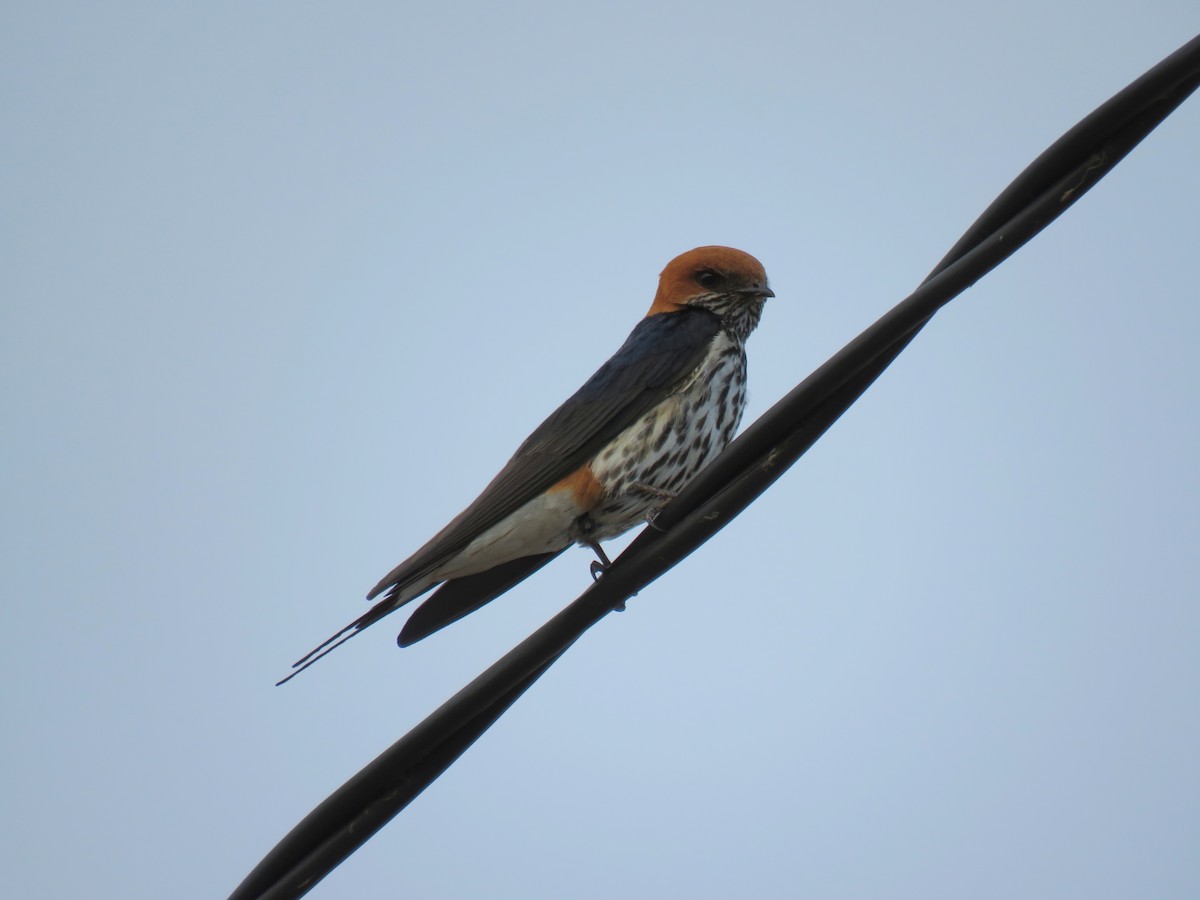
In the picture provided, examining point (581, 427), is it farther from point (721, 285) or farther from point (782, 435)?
point (782, 435)

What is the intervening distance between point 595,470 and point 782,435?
202 cm

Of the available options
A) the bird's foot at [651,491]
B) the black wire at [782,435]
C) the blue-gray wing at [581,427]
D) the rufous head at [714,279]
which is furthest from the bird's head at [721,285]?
the black wire at [782,435]

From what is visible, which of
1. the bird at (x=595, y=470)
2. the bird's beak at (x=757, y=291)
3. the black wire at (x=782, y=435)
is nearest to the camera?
the black wire at (x=782, y=435)

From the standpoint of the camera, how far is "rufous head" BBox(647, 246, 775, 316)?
581cm

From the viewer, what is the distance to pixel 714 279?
586 centimetres

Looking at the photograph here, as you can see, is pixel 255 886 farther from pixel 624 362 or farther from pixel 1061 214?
pixel 624 362

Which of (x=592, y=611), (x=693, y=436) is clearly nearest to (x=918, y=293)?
(x=592, y=611)

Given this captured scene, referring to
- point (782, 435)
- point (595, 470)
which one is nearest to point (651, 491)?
point (595, 470)

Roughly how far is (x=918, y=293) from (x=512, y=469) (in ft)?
8.06

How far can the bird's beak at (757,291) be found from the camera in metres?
5.76

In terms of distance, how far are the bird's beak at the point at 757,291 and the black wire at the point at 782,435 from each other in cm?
285

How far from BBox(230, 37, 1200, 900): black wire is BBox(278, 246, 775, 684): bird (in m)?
1.69

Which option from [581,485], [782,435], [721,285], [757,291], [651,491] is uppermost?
[721,285]

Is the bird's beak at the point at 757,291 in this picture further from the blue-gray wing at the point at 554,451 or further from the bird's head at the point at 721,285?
the blue-gray wing at the point at 554,451
